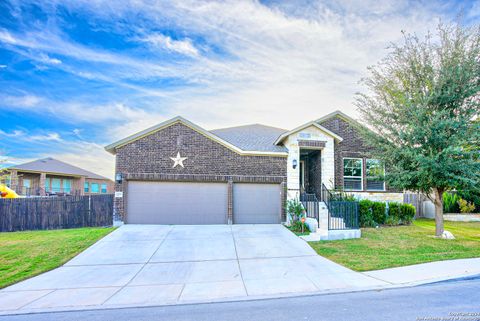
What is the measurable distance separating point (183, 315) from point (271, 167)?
980 centimetres

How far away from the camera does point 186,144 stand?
13.7 m

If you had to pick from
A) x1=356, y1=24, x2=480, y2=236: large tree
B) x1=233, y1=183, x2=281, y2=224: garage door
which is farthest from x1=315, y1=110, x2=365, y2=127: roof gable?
x1=233, y1=183, x2=281, y2=224: garage door

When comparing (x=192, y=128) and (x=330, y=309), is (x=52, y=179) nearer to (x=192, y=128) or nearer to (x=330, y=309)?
(x=192, y=128)

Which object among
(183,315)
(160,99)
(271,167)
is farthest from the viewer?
(160,99)

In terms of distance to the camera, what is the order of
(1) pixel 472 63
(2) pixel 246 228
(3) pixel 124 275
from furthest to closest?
(2) pixel 246 228 < (1) pixel 472 63 < (3) pixel 124 275

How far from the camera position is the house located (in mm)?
13320

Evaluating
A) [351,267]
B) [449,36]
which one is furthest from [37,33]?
[449,36]

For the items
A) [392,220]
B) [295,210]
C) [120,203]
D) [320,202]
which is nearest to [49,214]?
[120,203]

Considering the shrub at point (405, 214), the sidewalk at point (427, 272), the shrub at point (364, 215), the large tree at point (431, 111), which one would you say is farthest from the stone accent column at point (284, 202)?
the sidewalk at point (427, 272)

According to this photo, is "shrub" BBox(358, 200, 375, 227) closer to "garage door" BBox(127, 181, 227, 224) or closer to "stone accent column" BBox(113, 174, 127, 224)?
"garage door" BBox(127, 181, 227, 224)

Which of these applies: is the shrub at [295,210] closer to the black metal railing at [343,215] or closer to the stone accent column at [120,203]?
the black metal railing at [343,215]

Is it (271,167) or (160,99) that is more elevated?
(160,99)

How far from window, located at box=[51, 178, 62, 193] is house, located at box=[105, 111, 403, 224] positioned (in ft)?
68.7

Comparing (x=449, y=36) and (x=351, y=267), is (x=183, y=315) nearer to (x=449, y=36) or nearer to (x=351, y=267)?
(x=351, y=267)
